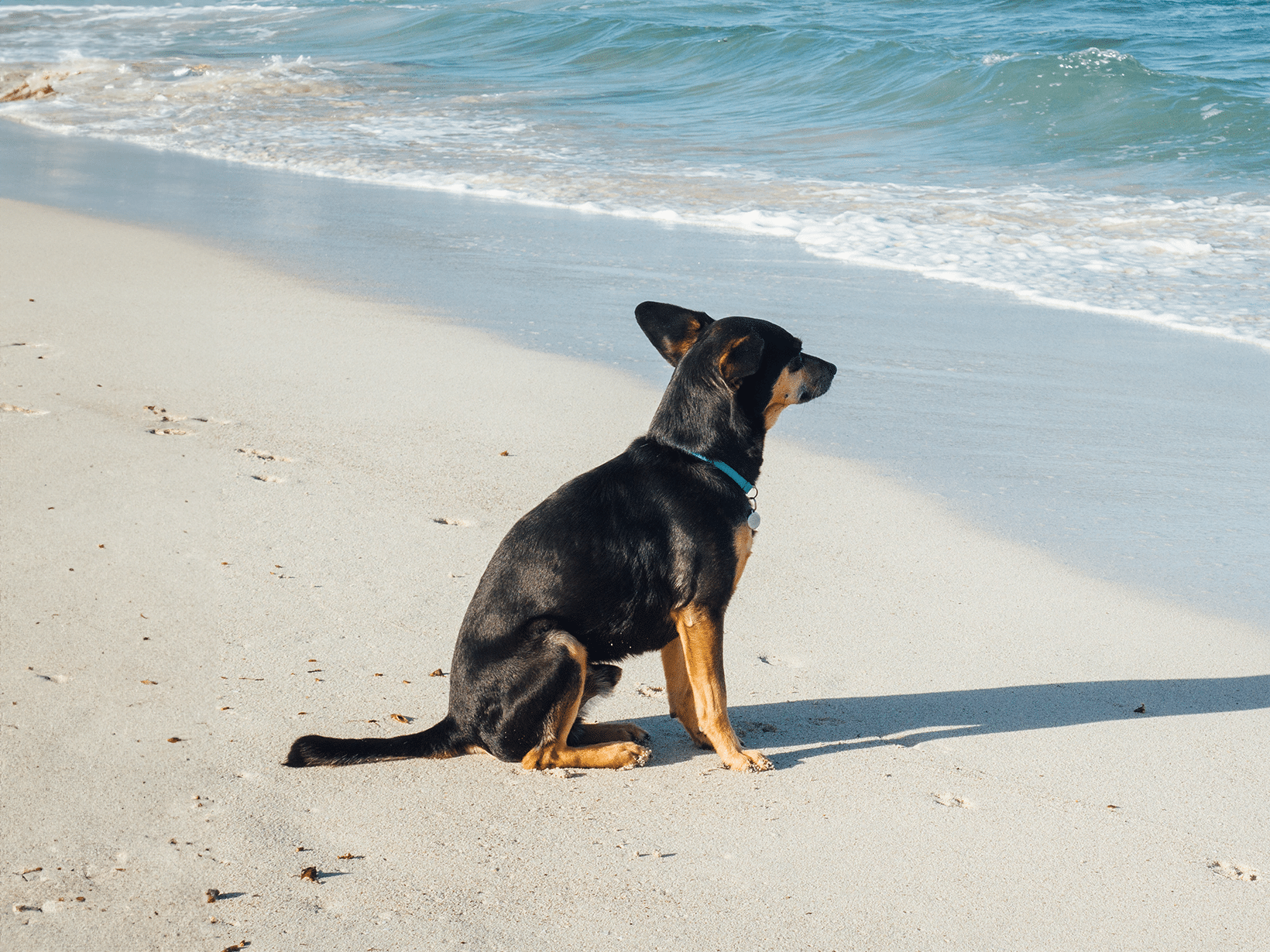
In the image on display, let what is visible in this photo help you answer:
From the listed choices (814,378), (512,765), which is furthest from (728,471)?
(512,765)

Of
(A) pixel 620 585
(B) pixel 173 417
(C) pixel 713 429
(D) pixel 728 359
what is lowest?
(B) pixel 173 417

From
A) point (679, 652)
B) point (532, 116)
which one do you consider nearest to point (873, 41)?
point (532, 116)

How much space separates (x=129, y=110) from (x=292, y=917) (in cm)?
1725

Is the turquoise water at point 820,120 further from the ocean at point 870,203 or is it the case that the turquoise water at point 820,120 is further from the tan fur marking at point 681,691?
the tan fur marking at point 681,691

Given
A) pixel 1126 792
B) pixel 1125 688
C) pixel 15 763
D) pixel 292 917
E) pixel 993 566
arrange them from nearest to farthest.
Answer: pixel 292 917
pixel 15 763
pixel 1126 792
pixel 1125 688
pixel 993 566

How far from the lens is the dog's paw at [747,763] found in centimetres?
306

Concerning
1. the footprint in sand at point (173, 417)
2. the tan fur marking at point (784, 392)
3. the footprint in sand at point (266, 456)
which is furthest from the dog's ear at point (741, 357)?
the footprint in sand at point (173, 417)

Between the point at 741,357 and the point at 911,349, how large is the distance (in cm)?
402

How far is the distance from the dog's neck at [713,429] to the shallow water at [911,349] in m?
1.89

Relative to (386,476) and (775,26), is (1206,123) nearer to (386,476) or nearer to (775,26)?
(775,26)

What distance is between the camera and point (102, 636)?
3424mm

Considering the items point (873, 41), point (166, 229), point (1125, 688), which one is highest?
point (873, 41)

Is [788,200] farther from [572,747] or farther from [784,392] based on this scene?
[572,747]

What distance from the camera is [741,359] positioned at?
116 inches
